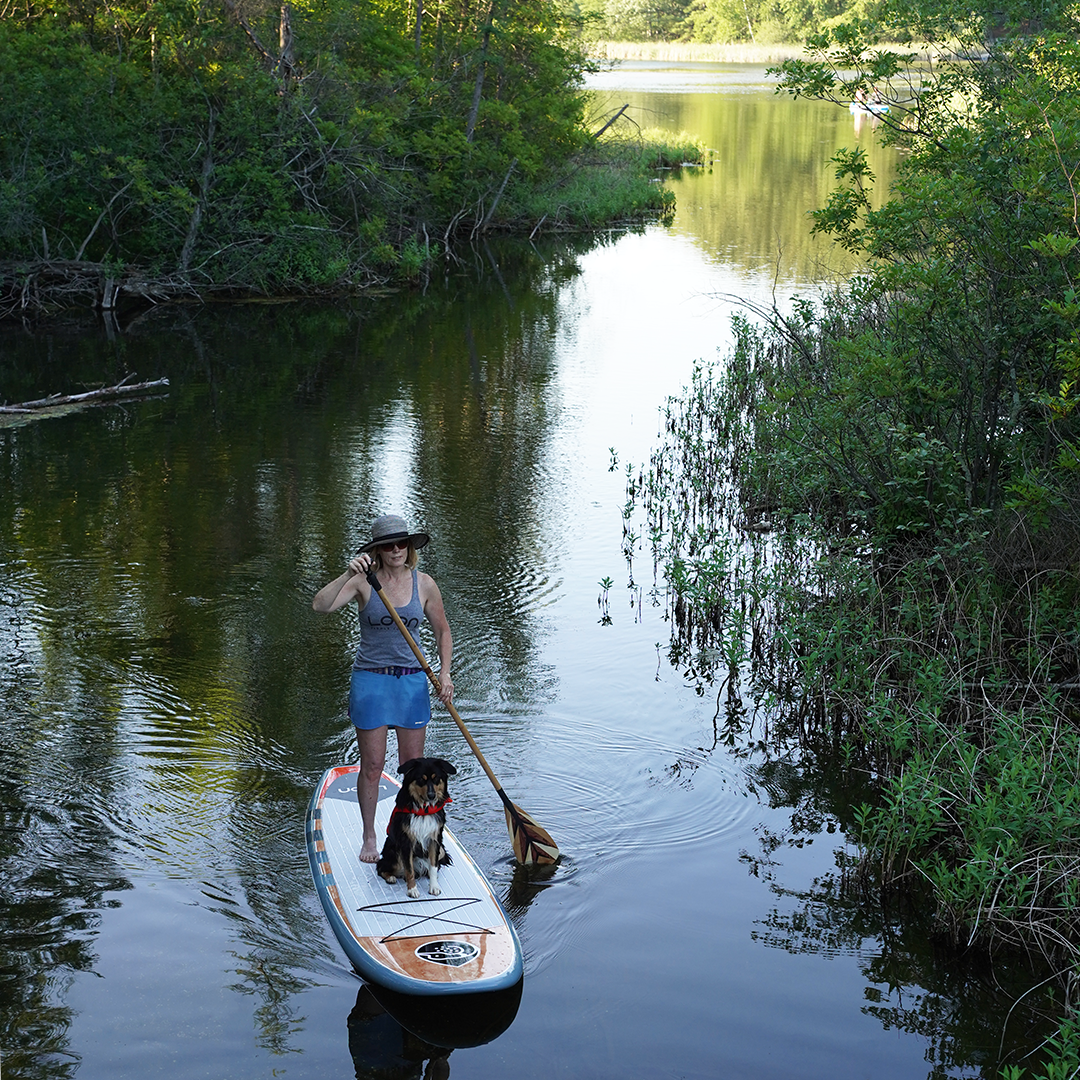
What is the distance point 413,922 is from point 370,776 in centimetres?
76

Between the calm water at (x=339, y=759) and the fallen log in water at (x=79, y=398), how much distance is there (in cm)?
33

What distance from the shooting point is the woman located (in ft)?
19.3

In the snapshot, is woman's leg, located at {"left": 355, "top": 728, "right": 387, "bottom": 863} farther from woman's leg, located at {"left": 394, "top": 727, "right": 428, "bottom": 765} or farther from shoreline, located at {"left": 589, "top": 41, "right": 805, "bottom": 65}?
shoreline, located at {"left": 589, "top": 41, "right": 805, "bottom": 65}

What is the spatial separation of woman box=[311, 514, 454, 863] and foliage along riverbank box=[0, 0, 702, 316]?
17.7 meters

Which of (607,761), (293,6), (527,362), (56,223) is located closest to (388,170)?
(293,6)

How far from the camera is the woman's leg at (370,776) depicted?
5.99 meters

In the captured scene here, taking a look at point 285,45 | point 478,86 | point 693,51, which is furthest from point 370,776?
point 693,51

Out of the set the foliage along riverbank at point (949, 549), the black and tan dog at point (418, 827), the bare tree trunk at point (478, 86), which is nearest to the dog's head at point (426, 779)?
the black and tan dog at point (418, 827)

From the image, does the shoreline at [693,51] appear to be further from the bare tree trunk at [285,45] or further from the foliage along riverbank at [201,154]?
the bare tree trunk at [285,45]

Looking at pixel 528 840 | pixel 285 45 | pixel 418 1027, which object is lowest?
pixel 418 1027

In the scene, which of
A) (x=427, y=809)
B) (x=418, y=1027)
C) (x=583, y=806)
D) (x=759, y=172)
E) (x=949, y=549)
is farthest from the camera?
(x=759, y=172)

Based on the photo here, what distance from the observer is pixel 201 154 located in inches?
914

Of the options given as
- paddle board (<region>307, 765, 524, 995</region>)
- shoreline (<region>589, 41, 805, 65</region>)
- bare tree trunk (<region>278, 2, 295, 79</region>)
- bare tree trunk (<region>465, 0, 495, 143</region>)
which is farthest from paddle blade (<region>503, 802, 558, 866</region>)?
shoreline (<region>589, 41, 805, 65</region>)

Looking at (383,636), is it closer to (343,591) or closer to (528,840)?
(343,591)
